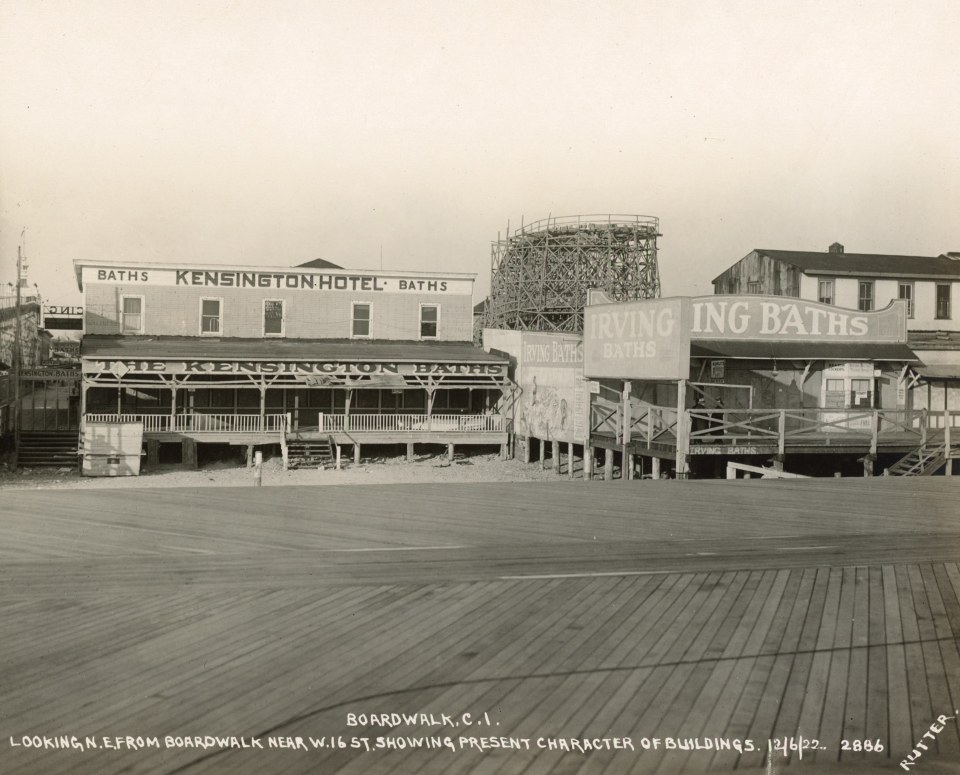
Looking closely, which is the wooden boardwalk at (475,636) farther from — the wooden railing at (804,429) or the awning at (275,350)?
the awning at (275,350)

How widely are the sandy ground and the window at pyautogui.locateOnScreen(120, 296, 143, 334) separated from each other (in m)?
6.31

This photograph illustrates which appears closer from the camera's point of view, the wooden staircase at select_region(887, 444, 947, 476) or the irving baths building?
the wooden staircase at select_region(887, 444, 947, 476)

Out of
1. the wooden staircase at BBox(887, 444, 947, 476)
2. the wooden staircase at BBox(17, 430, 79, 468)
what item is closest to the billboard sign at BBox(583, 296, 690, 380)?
the wooden staircase at BBox(887, 444, 947, 476)

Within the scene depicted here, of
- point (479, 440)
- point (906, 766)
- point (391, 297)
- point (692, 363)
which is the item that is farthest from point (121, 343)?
point (906, 766)

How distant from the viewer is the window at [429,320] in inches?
1344

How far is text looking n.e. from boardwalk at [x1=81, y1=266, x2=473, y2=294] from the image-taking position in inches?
1235

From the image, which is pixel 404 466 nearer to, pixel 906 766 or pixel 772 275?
pixel 772 275

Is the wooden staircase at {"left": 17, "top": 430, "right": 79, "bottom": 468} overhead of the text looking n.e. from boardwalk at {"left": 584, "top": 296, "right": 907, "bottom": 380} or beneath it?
beneath

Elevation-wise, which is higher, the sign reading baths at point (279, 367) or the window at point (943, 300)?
the window at point (943, 300)

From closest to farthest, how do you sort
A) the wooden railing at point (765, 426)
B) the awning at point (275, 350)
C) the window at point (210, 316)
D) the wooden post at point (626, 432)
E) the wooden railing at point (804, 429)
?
the wooden railing at point (804, 429) < the wooden railing at point (765, 426) < the wooden post at point (626, 432) < the awning at point (275, 350) < the window at point (210, 316)

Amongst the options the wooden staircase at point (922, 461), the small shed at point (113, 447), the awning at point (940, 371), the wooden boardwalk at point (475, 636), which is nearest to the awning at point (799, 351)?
the wooden staircase at point (922, 461)

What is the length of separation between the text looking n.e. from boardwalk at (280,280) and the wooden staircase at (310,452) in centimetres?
670

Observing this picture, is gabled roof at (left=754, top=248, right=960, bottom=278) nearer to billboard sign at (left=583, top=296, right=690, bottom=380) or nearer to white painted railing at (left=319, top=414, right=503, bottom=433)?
white painted railing at (left=319, top=414, right=503, bottom=433)

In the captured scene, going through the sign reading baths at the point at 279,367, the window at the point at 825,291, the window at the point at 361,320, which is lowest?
the sign reading baths at the point at 279,367
